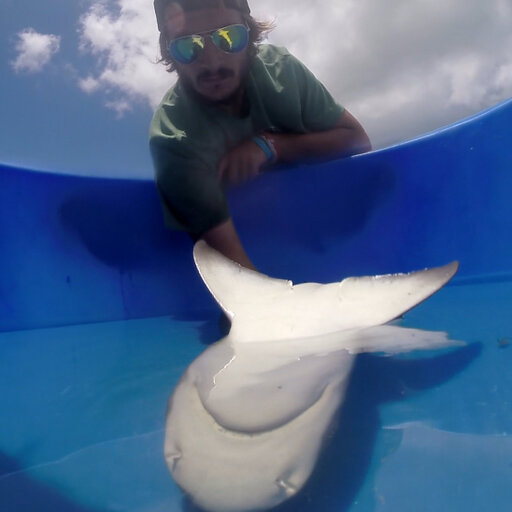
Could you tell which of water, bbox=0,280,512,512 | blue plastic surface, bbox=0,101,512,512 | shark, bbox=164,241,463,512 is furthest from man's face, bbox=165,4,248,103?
water, bbox=0,280,512,512

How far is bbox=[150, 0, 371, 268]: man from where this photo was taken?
4.71 ft

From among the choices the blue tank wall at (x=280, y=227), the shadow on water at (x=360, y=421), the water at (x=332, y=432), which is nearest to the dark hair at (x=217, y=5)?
the blue tank wall at (x=280, y=227)

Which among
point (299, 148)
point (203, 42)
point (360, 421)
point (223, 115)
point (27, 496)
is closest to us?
point (27, 496)

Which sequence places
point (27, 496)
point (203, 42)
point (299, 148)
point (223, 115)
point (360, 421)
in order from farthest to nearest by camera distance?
1. point (299, 148)
2. point (223, 115)
3. point (203, 42)
4. point (360, 421)
5. point (27, 496)

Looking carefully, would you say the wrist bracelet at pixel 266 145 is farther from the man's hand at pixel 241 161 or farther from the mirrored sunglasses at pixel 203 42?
the mirrored sunglasses at pixel 203 42

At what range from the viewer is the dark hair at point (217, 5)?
4.66 feet

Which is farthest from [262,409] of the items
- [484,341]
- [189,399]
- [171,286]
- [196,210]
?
[171,286]

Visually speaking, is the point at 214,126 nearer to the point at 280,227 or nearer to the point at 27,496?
the point at 280,227

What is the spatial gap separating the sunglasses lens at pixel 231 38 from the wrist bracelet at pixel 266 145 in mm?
253

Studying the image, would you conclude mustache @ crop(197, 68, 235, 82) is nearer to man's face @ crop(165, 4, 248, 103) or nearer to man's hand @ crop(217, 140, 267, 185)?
man's face @ crop(165, 4, 248, 103)

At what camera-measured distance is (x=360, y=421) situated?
714 millimetres

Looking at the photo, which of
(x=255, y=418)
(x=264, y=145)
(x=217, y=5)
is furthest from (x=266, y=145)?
(x=255, y=418)

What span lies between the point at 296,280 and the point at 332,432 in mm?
1014

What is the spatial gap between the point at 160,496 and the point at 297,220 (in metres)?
1.19
